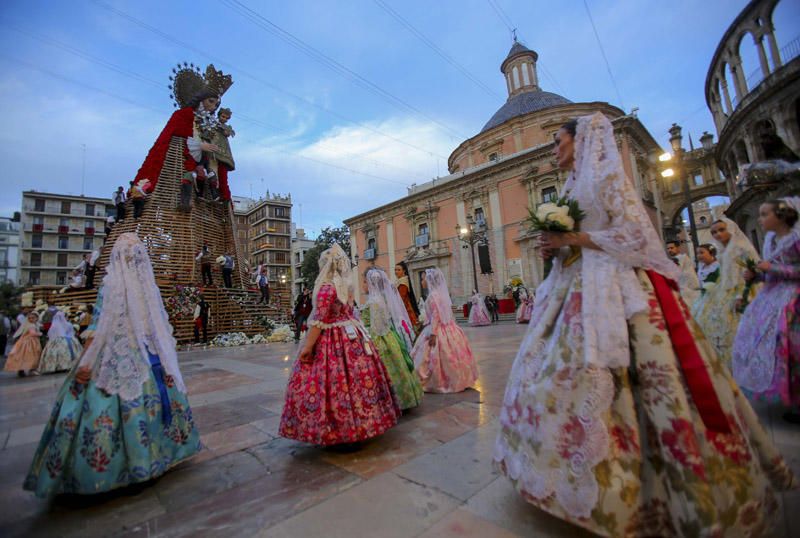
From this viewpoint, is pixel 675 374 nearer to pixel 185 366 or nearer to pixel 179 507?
pixel 179 507

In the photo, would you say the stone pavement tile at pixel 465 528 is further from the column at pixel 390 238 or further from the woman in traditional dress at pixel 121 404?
the column at pixel 390 238

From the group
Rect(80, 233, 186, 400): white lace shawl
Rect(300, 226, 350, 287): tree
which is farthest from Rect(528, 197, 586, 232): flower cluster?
Rect(300, 226, 350, 287): tree

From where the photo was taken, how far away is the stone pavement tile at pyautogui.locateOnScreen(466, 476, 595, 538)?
1505 mm

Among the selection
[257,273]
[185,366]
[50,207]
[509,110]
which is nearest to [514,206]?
[509,110]

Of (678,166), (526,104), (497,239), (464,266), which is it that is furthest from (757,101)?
(526,104)

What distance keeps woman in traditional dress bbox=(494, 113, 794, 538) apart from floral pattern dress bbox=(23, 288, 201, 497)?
2.06m

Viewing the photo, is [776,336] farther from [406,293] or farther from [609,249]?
[406,293]

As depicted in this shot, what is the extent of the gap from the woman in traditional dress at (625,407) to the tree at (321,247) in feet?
124

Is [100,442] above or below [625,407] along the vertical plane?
below

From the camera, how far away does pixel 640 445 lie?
1429mm

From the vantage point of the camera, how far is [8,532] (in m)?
1.78

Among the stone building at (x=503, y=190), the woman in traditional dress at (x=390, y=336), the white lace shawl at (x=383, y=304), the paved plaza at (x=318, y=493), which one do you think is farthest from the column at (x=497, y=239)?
the paved plaza at (x=318, y=493)

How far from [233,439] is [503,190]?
83.6ft

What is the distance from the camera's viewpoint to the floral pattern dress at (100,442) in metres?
2.02
